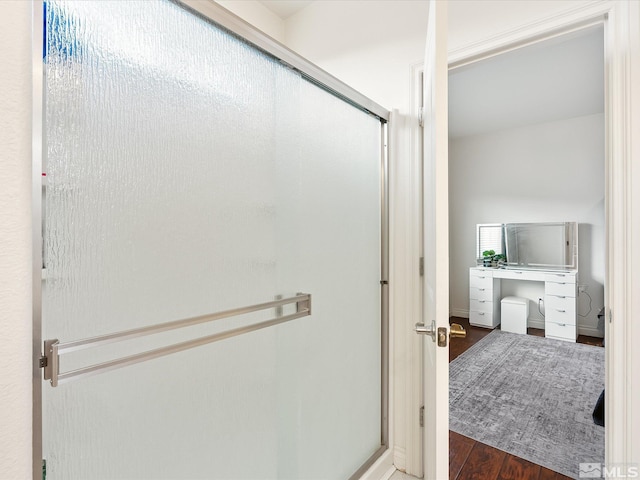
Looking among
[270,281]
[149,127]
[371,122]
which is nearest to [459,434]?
[270,281]

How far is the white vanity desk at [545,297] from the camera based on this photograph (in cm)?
404

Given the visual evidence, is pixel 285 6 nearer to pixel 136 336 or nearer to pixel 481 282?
pixel 136 336

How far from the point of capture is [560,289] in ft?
13.6

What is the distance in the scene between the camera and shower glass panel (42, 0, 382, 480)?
708 millimetres

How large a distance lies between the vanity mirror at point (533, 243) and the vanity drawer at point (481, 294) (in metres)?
0.56

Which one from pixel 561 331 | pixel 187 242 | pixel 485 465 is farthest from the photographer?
pixel 561 331

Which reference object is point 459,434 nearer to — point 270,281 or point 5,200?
point 270,281

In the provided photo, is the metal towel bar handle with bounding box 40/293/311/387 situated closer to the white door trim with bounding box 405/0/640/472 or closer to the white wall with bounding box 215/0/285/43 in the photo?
the white door trim with bounding box 405/0/640/472

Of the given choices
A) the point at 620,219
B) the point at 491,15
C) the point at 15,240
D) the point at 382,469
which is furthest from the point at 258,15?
the point at 382,469

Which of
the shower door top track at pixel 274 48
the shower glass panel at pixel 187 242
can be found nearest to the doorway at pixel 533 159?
the shower door top track at pixel 274 48

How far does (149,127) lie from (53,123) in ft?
0.68

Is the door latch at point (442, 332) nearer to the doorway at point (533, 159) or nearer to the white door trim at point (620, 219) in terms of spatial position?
the white door trim at point (620, 219)

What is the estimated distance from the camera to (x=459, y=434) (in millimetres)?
2104

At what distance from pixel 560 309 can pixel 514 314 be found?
20.1 inches
